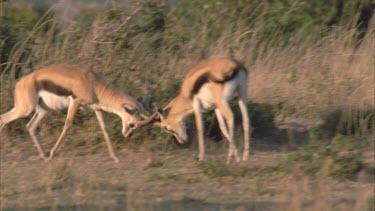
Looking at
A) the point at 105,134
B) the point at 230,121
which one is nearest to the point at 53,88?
the point at 105,134

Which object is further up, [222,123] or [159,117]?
[159,117]

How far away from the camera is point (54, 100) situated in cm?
1017

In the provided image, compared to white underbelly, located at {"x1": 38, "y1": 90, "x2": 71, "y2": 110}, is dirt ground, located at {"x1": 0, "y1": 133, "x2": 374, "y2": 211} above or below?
below

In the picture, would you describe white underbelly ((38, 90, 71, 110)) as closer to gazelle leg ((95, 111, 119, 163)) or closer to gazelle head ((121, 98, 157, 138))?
gazelle leg ((95, 111, 119, 163))

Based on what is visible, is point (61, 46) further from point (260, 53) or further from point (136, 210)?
point (136, 210)

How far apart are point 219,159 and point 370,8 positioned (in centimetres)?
835

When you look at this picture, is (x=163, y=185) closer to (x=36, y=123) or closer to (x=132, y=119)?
(x=132, y=119)

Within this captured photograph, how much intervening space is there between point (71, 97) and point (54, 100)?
0.23 m

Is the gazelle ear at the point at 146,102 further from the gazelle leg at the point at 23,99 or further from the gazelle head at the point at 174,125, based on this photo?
the gazelle leg at the point at 23,99

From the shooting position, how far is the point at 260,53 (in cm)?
1400

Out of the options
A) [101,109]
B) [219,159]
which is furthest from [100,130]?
[219,159]

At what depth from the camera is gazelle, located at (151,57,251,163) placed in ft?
32.3

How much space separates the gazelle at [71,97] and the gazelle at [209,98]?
380mm

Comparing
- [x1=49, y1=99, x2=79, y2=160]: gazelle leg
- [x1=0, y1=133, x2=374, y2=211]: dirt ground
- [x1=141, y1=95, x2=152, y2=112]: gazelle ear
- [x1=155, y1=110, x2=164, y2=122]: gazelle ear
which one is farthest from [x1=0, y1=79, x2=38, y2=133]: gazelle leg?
[x1=155, y1=110, x2=164, y2=122]: gazelle ear
